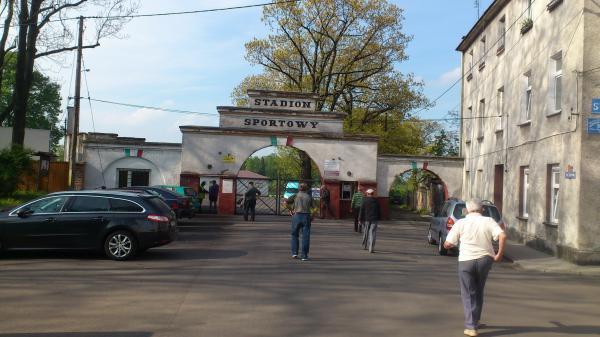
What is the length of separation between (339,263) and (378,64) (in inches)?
1148

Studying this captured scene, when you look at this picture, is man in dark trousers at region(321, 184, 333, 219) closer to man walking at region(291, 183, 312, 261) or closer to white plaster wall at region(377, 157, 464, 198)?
white plaster wall at region(377, 157, 464, 198)

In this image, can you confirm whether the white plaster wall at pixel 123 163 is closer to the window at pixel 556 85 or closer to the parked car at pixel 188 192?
the parked car at pixel 188 192

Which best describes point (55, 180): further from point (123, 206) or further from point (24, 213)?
point (123, 206)

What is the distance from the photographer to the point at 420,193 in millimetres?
50625

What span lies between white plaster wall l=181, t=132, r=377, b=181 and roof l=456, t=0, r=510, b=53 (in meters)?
6.82

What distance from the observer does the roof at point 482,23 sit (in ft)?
80.5

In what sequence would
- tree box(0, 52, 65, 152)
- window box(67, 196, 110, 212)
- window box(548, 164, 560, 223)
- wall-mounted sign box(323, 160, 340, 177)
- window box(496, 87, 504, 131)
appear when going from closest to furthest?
window box(67, 196, 110, 212) < window box(548, 164, 560, 223) < window box(496, 87, 504, 131) < wall-mounted sign box(323, 160, 340, 177) < tree box(0, 52, 65, 152)

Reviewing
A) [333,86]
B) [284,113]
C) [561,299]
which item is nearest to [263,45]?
[333,86]

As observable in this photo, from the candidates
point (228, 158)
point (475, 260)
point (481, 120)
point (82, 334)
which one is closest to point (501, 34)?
point (481, 120)

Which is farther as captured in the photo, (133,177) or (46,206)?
(133,177)

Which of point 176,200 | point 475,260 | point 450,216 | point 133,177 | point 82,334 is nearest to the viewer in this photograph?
point 82,334

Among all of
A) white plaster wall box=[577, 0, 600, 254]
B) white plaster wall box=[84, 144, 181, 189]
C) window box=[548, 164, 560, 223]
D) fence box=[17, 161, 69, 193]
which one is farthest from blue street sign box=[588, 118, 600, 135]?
fence box=[17, 161, 69, 193]

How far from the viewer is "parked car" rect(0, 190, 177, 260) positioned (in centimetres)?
1318

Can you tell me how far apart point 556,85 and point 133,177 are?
843 inches
